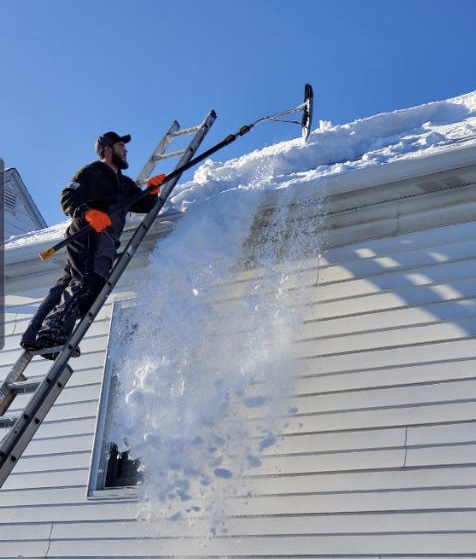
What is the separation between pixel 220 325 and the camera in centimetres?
656

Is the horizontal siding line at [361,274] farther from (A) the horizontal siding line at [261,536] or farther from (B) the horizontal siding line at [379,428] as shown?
(A) the horizontal siding line at [261,536]

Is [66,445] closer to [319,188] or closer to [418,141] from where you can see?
[319,188]

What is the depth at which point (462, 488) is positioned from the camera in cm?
503

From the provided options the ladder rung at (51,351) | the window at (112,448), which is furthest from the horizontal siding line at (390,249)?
the ladder rung at (51,351)

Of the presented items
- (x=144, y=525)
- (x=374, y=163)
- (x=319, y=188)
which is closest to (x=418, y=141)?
(x=374, y=163)

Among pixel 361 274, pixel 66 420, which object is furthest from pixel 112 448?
pixel 361 274

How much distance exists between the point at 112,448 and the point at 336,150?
3.18 meters

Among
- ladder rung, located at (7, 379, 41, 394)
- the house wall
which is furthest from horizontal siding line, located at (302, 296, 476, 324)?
ladder rung, located at (7, 379, 41, 394)

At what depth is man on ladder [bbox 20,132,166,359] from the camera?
548cm

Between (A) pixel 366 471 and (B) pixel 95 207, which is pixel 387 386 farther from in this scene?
(B) pixel 95 207

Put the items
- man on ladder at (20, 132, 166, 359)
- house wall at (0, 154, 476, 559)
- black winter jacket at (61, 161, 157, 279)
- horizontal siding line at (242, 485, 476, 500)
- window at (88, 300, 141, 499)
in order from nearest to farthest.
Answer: horizontal siding line at (242, 485, 476, 500), house wall at (0, 154, 476, 559), man on ladder at (20, 132, 166, 359), black winter jacket at (61, 161, 157, 279), window at (88, 300, 141, 499)

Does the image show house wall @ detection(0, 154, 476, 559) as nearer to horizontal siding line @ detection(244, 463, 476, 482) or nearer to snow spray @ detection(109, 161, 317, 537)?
horizontal siding line @ detection(244, 463, 476, 482)

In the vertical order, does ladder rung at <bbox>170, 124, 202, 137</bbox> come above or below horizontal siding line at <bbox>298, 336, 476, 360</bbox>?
above

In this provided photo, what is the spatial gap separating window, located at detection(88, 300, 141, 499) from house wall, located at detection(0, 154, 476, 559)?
0.10 metres
